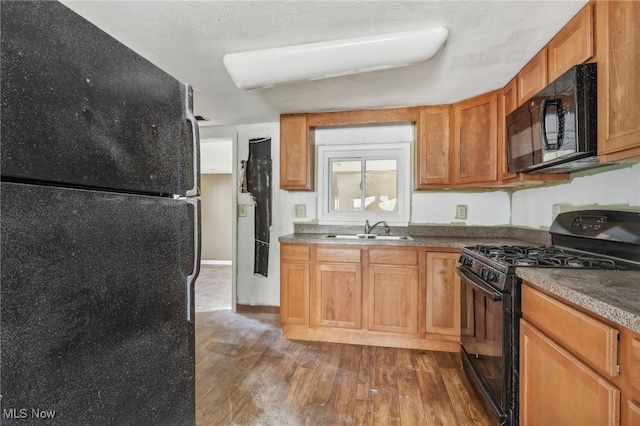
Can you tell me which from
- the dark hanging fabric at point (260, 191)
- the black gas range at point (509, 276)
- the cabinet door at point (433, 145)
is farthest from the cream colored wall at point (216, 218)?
the black gas range at point (509, 276)

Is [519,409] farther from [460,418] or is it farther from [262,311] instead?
[262,311]

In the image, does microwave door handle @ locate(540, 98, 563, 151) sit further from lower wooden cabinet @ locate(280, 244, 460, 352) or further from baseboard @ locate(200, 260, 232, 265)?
baseboard @ locate(200, 260, 232, 265)

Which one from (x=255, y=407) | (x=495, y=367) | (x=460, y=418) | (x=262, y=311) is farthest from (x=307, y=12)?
(x=262, y=311)

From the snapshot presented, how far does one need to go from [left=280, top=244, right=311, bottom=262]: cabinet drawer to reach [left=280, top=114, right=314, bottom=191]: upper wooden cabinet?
0.62 m

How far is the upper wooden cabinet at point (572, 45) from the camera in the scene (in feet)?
4.28

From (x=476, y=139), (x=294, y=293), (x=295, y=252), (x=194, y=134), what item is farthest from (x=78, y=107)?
(x=476, y=139)

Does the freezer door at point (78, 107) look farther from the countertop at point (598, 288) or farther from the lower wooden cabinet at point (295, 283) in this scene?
the lower wooden cabinet at point (295, 283)

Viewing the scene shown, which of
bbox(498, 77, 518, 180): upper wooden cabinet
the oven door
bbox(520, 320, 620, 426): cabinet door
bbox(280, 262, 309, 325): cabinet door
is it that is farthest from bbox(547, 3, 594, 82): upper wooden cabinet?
bbox(280, 262, 309, 325): cabinet door

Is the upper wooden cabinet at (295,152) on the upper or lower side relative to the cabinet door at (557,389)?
upper

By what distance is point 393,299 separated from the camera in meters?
2.38

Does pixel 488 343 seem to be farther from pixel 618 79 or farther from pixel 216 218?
pixel 216 218

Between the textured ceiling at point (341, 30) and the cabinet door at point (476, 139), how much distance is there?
0.17m

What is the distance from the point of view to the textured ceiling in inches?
53.0

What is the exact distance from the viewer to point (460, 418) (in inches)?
62.0
